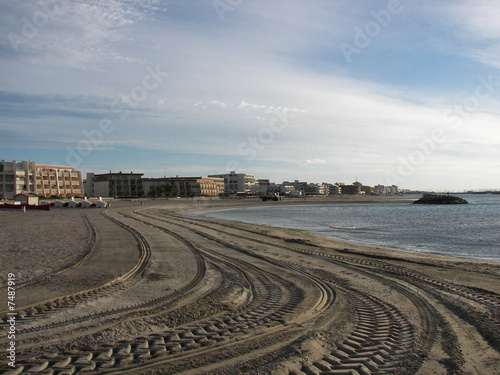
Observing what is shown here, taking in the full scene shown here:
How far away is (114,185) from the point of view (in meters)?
147

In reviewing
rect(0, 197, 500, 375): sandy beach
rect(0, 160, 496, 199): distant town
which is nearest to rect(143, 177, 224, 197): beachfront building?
rect(0, 160, 496, 199): distant town

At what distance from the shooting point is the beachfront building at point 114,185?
147 meters

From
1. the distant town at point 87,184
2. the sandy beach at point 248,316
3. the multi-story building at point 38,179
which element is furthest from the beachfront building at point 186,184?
the sandy beach at point 248,316

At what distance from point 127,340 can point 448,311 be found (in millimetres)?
5941

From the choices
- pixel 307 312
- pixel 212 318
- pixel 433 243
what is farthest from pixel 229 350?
pixel 433 243

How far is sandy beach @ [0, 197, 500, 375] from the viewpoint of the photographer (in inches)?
201

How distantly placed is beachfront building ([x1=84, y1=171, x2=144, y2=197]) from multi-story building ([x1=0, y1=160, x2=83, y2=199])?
66.3ft

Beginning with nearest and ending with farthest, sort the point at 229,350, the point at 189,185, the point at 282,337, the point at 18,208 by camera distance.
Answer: the point at 229,350, the point at 282,337, the point at 18,208, the point at 189,185

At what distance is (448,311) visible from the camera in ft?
24.6

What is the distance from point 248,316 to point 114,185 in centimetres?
14940

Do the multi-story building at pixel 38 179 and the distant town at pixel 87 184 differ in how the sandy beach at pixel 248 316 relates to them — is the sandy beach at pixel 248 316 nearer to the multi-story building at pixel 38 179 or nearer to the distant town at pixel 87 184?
the distant town at pixel 87 184

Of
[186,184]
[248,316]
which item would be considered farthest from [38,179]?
[248,316]

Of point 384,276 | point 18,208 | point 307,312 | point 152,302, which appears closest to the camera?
point 307,312

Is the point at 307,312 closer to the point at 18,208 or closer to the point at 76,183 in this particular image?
the point at 18,208
